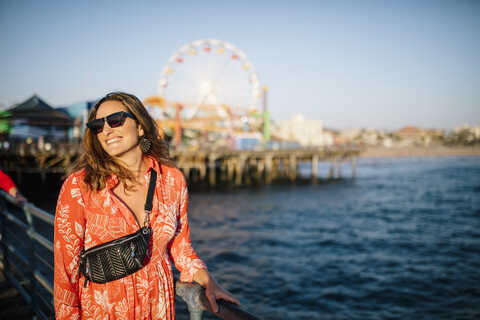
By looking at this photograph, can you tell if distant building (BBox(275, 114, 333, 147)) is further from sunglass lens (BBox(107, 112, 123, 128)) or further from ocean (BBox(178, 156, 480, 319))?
sunglass lens (BBox(107, 112, 123, 128))

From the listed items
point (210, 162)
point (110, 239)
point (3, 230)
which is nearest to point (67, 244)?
point (110, 239)

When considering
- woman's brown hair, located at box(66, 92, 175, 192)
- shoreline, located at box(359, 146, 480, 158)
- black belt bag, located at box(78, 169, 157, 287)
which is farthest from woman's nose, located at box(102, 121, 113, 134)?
shoreline, located at box(359, 146, 480, 158)

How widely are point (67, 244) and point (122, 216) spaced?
26 cm

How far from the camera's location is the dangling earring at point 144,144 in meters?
1.94

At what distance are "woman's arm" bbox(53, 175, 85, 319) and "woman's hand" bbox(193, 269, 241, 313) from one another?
0.58 meters

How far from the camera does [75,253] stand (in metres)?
1.58

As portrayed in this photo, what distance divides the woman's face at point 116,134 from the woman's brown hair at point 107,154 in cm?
3

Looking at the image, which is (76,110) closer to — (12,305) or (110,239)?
(12,305)

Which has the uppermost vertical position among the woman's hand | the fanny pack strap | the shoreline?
the fanny pack strap

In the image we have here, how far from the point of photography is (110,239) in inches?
65.5

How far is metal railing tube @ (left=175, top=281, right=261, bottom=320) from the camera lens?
1.41 meters

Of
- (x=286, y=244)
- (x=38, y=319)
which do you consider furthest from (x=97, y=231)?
(x=286, y=244)

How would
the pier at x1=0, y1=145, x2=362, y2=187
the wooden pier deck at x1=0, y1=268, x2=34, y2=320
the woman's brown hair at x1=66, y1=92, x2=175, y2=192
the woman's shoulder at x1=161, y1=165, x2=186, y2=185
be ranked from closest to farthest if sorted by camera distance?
the woman's brown hair at x1=66, y1=92, x2=175, y2=192, the woman's shoulder at x1=161, y1=165, x2=186, y2=185, the wooden pier deck at x1=0, y1=268, x2=34, y2=320, the pier at x1=0, y1=145, x2=362, y2=187

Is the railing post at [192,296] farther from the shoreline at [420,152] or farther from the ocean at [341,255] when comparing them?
the shoreline at [420,152]
